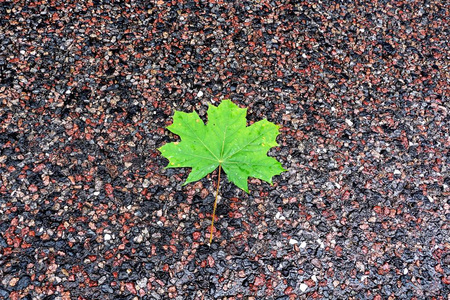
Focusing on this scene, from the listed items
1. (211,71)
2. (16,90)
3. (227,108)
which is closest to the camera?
(227,108)

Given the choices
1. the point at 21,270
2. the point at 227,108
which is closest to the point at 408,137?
the point at 227,108

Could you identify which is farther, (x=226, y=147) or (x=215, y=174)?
(x=215, y=174)

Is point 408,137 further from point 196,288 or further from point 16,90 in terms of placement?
point 16,90
